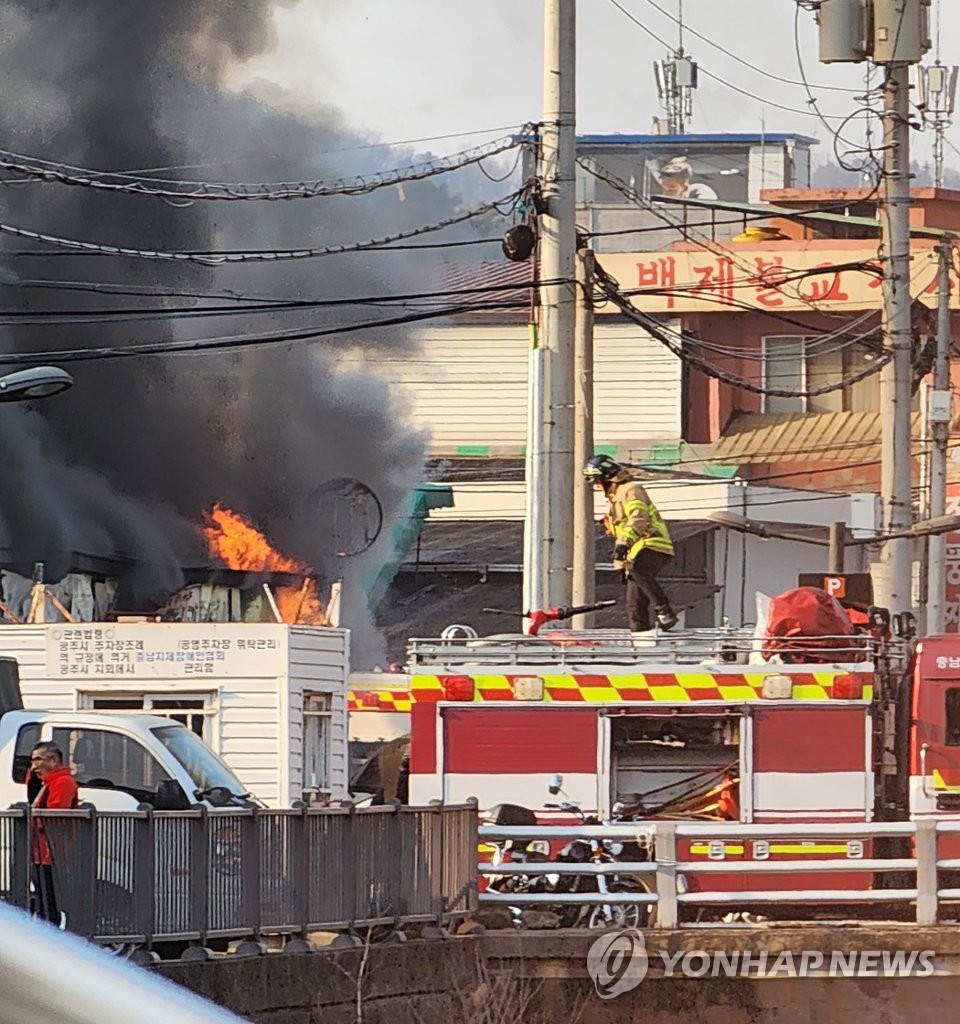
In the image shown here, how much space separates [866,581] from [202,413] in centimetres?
1984

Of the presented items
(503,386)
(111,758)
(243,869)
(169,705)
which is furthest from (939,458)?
(243,869)

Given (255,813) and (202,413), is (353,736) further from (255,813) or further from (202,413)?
(255,813)

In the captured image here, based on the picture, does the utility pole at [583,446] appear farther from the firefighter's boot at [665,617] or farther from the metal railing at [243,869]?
the metal railing at [243,869]

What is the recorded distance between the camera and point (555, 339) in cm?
1661

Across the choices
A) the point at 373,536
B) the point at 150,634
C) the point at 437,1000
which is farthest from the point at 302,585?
the point at 437,1000

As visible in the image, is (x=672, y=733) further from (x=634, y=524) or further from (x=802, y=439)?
(x=802, y=439)

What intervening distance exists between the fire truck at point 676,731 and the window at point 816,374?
27.9 metres

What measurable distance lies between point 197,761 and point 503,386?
31.1 metres

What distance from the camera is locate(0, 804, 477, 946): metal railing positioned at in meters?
9.73

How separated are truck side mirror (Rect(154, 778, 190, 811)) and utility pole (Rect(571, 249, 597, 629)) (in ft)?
20.3

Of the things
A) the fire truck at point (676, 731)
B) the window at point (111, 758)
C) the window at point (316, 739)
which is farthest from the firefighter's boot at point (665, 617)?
the window at point (316, 739)

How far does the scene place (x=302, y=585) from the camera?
29.9m

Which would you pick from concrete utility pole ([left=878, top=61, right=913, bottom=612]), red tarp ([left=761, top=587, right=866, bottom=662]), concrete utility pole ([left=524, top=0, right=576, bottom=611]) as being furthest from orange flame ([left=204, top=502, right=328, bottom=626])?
red tarp ([left=761, top=587, right=866, bottom=662])

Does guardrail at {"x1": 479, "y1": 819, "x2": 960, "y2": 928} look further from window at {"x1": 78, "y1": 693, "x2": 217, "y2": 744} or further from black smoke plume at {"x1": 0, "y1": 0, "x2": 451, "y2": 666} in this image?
black smoke plume at {"x1": 0, "y1": 0, "x2": 451, "y2": 666}
